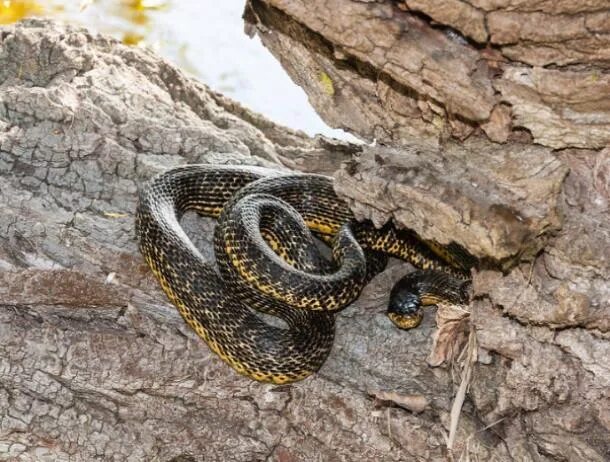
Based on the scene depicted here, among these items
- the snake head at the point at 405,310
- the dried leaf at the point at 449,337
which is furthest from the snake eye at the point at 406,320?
the dried leaf at the point at 449,337

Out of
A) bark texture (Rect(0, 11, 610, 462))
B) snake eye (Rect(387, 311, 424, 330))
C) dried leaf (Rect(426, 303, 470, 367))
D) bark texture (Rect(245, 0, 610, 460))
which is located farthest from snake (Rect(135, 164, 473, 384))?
bark texture (Rect(245, 0, 610, 460))

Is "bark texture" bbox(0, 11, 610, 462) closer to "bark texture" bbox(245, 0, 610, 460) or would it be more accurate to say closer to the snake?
"bark texture" bbox(245, 0, 610, 460)

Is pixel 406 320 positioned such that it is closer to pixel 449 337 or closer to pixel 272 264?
pixel 449 337

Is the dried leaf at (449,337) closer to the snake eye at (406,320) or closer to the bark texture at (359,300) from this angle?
the bark texture at (359,300)

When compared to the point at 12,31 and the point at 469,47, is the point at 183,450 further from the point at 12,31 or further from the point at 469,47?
the point at 12,31

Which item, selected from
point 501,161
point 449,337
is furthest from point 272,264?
point 501,161

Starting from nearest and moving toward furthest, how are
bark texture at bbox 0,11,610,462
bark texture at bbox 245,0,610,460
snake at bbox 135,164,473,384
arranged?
bark texture at bbox 245,0,610,460
bark texture at bbox 0,11,610,462
snake at bbox 135,164,473,384

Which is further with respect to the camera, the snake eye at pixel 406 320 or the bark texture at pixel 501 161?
the snake eye at pixel 406 320

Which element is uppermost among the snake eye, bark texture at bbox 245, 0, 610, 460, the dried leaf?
bark texture at bbox 245, 0, 610, 460
